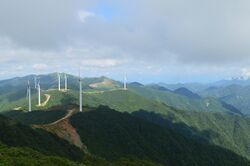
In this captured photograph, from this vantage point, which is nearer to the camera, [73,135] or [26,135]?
[26,135]

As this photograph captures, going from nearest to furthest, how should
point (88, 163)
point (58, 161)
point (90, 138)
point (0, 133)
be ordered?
1. point (58, 161)
2. point (88, 163)
3. point (0, 133)
4. point (90, 138)

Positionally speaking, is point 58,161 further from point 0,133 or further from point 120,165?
point 0,133

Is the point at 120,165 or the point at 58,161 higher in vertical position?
the point at 58,161

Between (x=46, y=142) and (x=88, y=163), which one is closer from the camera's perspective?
(x=88, y=163)

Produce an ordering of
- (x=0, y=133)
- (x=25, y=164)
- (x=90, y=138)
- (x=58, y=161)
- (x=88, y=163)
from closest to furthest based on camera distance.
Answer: (x=25, y=164)
(x=58, y=161)
(x=88, y=163)
(x=0, y=133)
(x=90, y=138)

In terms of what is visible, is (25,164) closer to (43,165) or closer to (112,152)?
(43,165)

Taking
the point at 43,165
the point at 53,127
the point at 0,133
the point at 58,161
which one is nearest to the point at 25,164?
the point at 43,165

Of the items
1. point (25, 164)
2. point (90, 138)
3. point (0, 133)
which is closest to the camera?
point (25, 164)

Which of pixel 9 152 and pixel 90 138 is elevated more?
pixel 9 152

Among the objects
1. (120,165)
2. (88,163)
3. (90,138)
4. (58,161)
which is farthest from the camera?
(90,138)

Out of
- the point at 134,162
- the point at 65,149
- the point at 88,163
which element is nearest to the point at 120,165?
the point at 134,162
